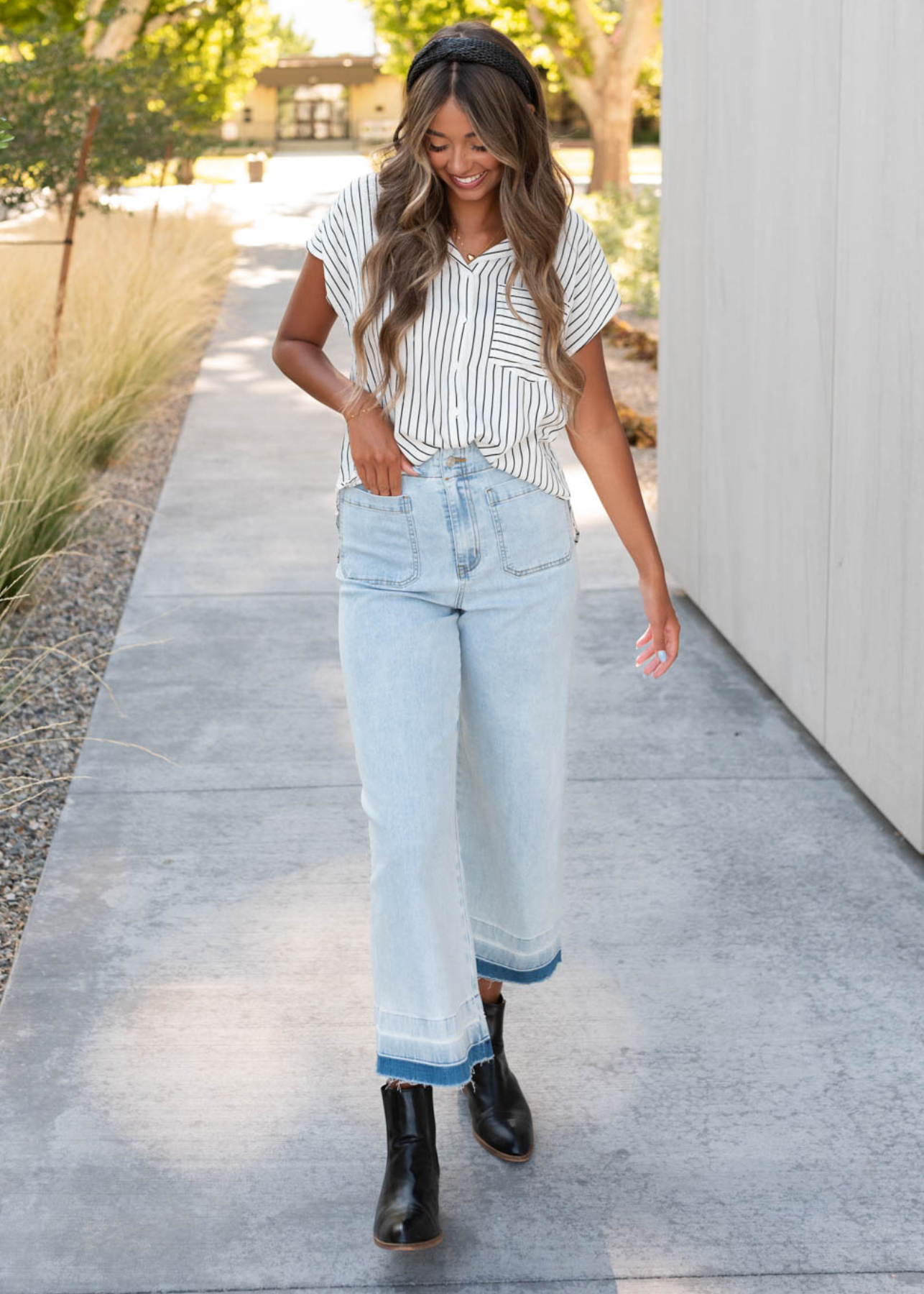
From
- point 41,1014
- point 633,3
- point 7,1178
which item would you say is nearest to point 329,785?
point 41,1014

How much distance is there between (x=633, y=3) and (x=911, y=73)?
65.2 ft

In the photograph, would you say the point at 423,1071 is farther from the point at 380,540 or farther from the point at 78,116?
the point at 78,116

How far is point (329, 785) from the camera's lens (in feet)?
14.6

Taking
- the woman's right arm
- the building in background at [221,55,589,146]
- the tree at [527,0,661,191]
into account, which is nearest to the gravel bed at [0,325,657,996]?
the woman's right arm

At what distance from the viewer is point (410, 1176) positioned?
2.52 meters

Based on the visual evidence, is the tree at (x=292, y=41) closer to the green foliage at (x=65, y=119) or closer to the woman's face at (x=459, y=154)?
the green foliage at (x=65, y=119)

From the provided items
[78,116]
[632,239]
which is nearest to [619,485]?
[78,116]

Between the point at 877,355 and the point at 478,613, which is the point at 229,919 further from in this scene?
the point at 877,355

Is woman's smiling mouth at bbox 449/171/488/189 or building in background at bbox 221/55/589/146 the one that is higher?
building in background at bbox 221/55/589/146

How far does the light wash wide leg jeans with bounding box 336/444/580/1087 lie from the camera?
2.42 m

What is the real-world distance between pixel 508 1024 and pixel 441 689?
1091 mm

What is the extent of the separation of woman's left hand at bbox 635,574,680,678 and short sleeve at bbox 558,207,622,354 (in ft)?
1.52

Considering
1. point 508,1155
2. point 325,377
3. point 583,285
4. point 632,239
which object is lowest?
point 508,1155

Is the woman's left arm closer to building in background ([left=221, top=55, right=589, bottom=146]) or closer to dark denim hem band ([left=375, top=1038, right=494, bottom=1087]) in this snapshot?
dark denim hem band ([left=375, top=1038, right=494, bottom=1087])
